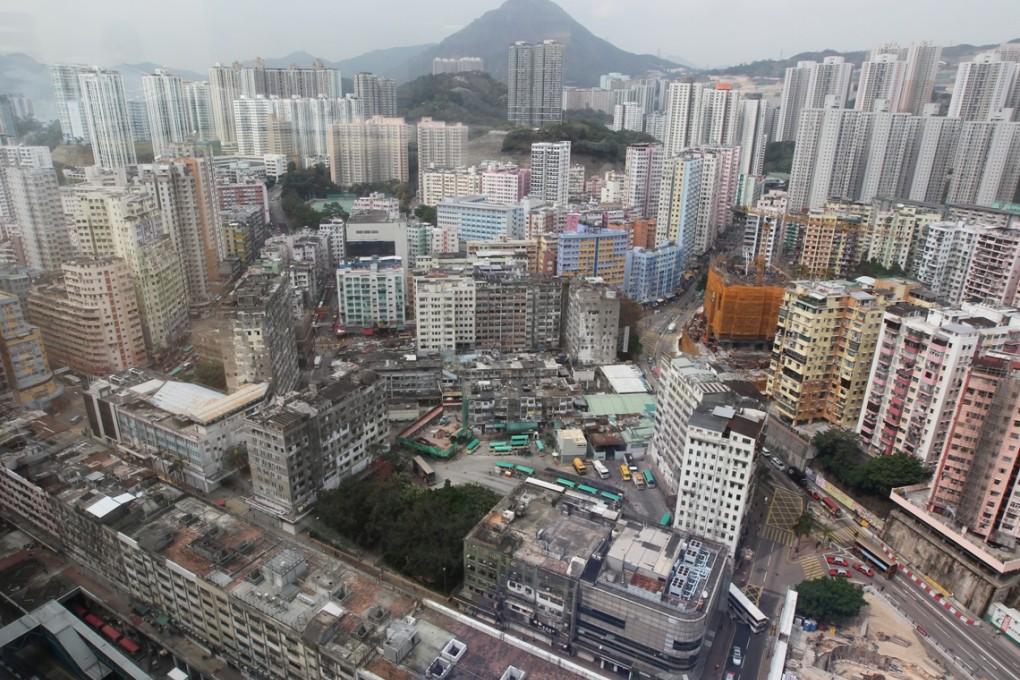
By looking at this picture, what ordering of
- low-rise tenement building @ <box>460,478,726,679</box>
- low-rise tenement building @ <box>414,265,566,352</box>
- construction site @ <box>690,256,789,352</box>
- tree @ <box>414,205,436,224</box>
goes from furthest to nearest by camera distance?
tree @ <box>414,205,436,224</box> → construction site @ <box>690,256,789,352</box> → low-rise tenement building @ <box>414,265,566,352</box> → low-rise tenement building @ <box>460,478,726,679</box>

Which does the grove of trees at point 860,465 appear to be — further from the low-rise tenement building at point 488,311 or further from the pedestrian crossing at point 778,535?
the low-rise tenement building at point 488,311

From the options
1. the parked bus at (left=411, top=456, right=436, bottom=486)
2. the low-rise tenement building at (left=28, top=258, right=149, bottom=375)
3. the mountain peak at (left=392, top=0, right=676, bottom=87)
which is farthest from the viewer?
the mountain peak at (left=392, top=0, right=676, bottom=87)

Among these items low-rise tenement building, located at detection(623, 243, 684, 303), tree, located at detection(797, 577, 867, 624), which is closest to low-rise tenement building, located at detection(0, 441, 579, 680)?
tree, located at detection(797, 577, 867, 624)

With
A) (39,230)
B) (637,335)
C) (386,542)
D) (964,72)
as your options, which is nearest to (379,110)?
(39,230)

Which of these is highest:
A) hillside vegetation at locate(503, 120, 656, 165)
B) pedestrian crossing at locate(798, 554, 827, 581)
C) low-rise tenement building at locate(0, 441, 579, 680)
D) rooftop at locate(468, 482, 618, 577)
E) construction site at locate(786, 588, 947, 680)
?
hillside vegetation at locate(503, 120, 656, 165)

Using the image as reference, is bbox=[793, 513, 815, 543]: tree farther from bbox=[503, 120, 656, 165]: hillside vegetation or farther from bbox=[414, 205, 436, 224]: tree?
bbox=[503, 120, 656, 165]: hillside vegetation

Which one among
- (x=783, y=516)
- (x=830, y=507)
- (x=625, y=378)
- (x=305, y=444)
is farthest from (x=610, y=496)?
(x=305, y=444)
